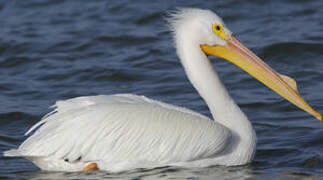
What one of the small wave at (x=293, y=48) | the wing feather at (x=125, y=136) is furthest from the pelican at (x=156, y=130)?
the small wave at (x=293, y=48)

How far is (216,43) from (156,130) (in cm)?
92

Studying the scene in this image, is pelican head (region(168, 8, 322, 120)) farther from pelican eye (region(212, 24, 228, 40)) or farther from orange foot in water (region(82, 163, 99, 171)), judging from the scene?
orange foot in water (region(82, 163, 99, 171))

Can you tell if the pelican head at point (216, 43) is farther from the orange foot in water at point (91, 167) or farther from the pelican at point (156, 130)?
the orange foot in water at point (91, 167)

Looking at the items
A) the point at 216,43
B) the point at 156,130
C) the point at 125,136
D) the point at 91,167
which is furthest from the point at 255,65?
the point at 91,167

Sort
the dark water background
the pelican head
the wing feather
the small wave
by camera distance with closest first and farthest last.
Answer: the wing feather, the pelican head, the dark water background, the small wave

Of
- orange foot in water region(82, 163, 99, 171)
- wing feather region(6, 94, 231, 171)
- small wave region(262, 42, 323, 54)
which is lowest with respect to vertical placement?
orange foot in water region(82, 163, 99, 171)

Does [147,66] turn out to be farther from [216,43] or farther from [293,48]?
[216,43]

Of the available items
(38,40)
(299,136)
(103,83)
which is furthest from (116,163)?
(38,40)

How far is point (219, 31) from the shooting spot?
5.72 metres

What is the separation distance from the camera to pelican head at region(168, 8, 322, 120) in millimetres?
5660

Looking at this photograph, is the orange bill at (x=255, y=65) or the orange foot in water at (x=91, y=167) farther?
the orange bill at (x=255, y=65)

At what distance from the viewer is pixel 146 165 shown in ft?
17.4

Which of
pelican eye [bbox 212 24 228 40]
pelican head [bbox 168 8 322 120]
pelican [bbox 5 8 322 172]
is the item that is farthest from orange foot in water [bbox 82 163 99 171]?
pelican eye [bbox 212 24 228 40]

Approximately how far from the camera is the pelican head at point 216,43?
18.6 feet
